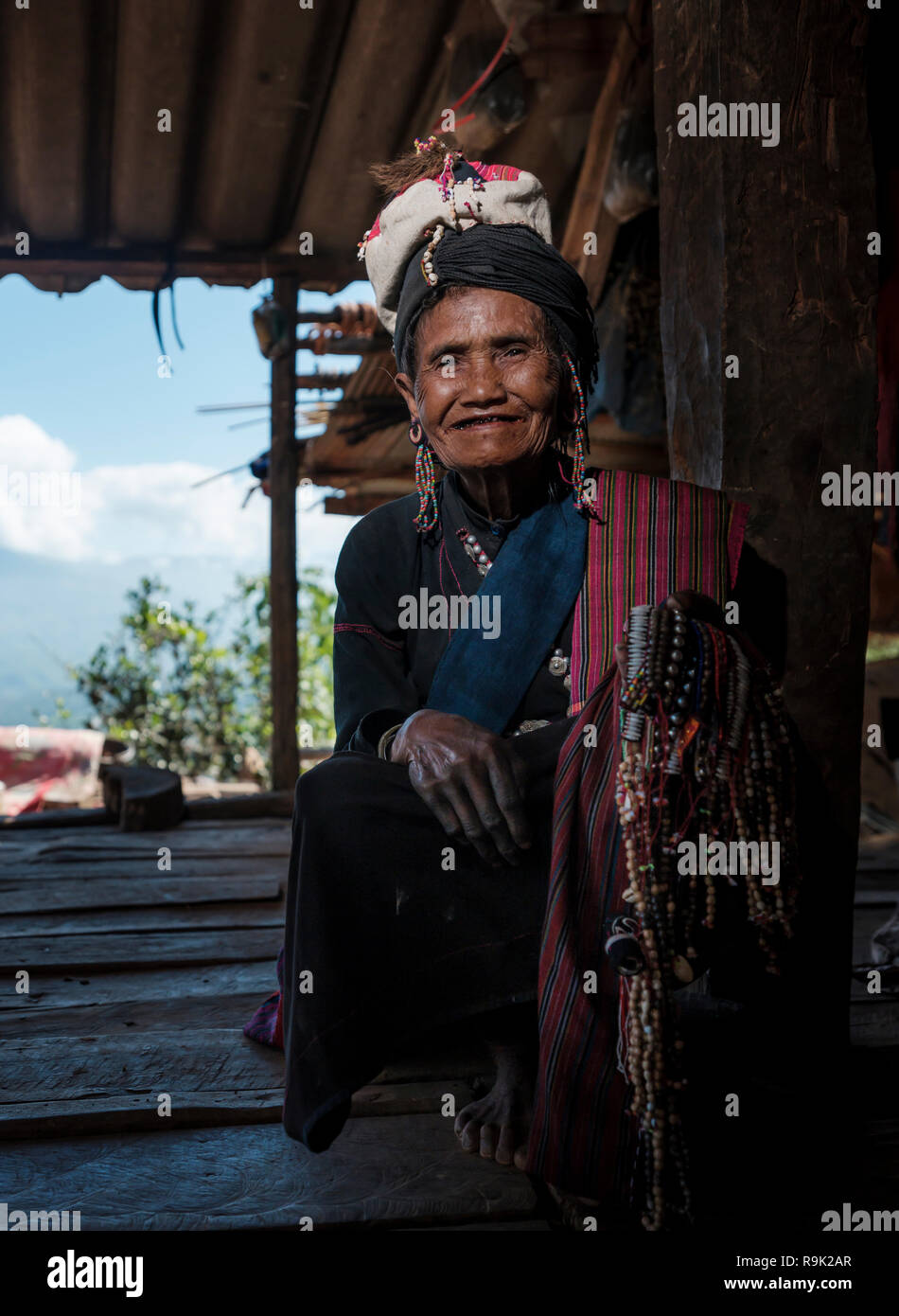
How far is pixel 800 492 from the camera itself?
1876 millimetres

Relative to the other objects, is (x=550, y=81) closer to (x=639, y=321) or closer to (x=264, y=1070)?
(x=639, y=321)

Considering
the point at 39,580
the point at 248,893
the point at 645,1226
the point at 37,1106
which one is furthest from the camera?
the point at 39,580

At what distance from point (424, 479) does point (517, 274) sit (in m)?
0.43

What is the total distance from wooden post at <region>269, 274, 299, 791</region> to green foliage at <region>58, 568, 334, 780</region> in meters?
2.37

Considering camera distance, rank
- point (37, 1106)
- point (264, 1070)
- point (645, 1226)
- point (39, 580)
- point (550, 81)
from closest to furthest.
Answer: point (645, 1226) → point (37, 1106) → point (264, 1070) → point (550, 81) → point (39, 580)

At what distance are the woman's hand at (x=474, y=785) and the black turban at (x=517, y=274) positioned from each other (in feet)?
2.48

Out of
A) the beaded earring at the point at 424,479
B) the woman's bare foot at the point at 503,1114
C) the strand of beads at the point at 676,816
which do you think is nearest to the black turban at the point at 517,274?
the beaded earring at the point at 424,479

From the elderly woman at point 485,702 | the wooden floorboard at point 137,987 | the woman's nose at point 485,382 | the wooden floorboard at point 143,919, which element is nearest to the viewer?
the elderly woman at point 485,702

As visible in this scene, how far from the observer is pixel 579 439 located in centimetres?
191

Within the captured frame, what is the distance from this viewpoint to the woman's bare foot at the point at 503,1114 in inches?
64.2

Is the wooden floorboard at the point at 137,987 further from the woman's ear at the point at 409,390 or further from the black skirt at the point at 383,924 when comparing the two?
the woman's ear at the point at 409,390

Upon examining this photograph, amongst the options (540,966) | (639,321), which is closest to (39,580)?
(639,321)

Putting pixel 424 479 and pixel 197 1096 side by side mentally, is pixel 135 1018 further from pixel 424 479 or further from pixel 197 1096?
pixel 424 479
